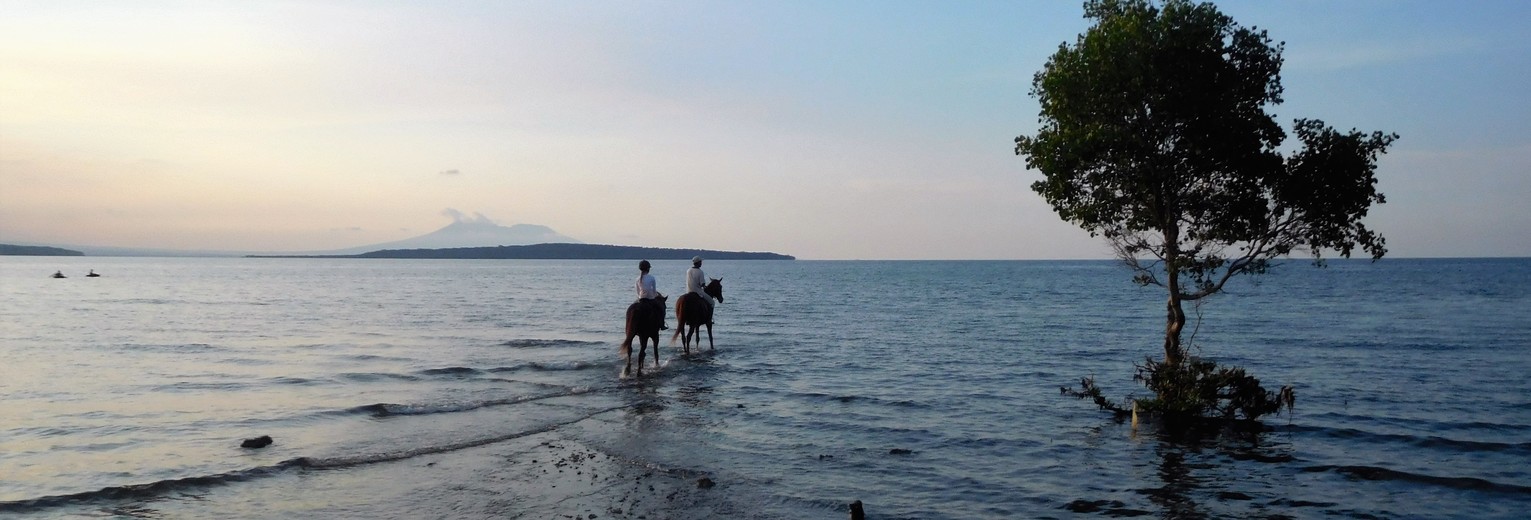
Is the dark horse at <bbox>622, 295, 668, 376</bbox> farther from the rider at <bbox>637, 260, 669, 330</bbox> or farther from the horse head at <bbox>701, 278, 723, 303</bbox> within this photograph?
the horse head at <bbox>701, 278, 723, 303</bbox>

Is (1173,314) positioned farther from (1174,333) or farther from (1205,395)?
(1205,395)

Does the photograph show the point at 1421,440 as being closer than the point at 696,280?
Yes

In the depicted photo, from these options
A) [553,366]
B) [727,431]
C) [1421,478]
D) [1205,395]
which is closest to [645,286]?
[553,366]

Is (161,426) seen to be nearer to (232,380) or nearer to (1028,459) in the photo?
(232,380)

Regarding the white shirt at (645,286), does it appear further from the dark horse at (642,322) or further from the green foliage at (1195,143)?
the green foliage at (1195,143)

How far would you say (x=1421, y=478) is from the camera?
12992 mm

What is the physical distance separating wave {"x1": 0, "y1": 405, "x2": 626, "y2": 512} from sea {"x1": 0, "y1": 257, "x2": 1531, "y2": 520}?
0.04 meters

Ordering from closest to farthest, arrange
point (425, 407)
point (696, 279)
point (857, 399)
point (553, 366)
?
point (425, 407) < point (857, 399) < point (553, 366) < point (696, 279)

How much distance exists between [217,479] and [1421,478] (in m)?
16.0

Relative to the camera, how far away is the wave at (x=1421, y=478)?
40.8ft

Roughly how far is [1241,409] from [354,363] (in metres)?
20.9

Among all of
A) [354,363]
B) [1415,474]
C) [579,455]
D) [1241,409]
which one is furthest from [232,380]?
[1415,474]

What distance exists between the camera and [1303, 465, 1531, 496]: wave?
1244 cm

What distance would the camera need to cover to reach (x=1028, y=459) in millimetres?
13906
